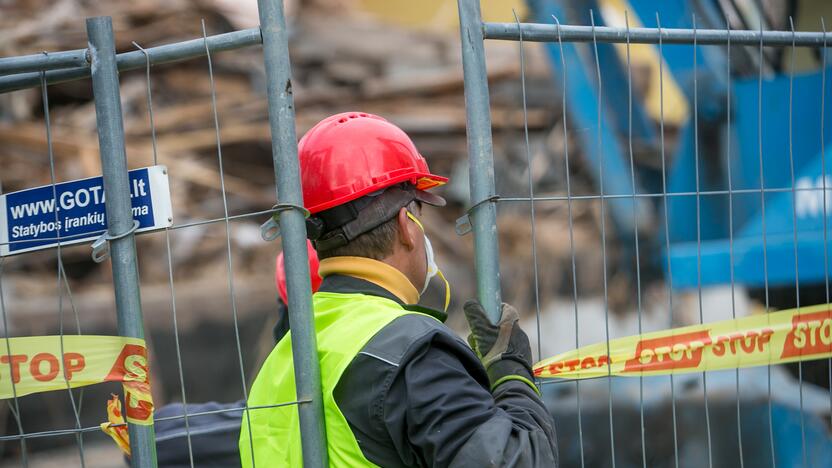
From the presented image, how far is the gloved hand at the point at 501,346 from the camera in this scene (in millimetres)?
2184

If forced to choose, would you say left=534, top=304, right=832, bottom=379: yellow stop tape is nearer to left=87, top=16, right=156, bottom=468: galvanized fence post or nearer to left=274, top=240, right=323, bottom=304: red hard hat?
left=87, top=16, right=156, bottom=468: galvanized fence post

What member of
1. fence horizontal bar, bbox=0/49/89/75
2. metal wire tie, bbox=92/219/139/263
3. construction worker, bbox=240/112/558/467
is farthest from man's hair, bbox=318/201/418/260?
fence horizontal bar, bbox=0/49/89/75

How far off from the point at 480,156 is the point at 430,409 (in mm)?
769

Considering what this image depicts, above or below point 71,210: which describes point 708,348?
below

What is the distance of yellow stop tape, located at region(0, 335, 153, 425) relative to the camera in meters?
2.22

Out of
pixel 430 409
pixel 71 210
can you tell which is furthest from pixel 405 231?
pixel 71 210

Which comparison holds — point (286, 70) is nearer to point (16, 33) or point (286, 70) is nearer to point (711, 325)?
point (711, 325)

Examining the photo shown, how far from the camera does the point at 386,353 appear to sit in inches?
76.7

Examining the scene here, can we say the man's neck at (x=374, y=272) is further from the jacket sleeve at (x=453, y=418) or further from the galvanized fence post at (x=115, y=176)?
the galvanized fence post at (x=115, y=176)

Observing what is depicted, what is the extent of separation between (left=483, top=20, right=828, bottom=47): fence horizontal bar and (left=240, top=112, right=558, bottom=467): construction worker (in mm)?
431

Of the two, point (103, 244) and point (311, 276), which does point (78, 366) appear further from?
point (311, 276)

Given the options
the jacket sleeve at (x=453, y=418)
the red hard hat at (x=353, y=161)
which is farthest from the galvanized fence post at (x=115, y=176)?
the jacket sleeve at (x=453, y=418)

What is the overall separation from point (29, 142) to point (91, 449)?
8.48ft

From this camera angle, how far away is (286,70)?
86.3 inches
